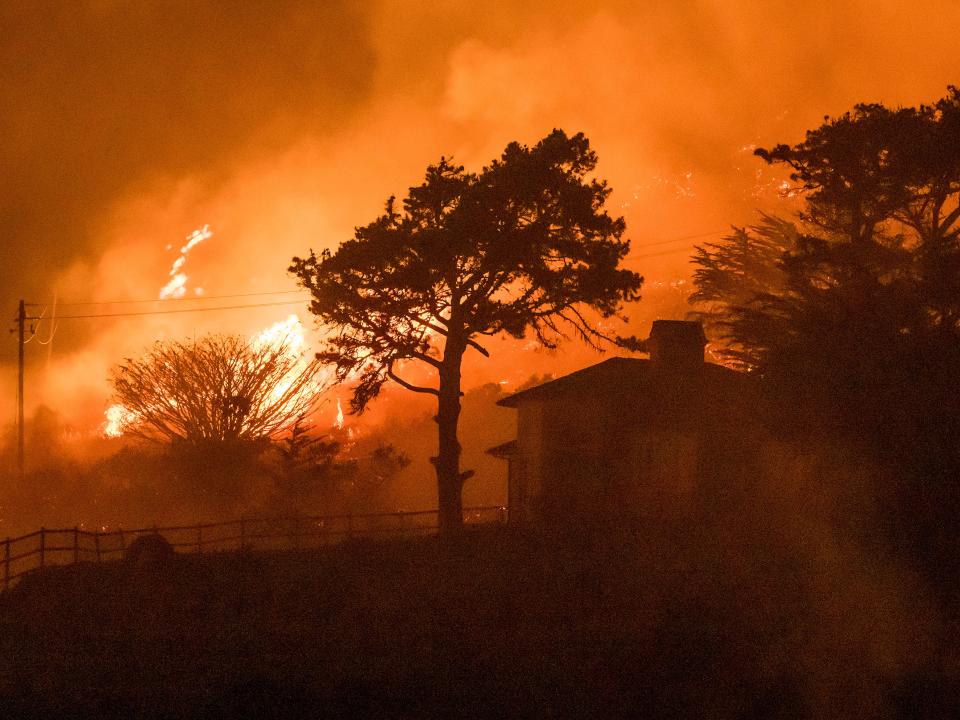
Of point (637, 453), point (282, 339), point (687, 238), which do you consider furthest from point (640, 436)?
point (687, 238)

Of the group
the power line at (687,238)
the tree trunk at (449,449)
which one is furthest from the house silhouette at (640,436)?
the power line at (687,238)

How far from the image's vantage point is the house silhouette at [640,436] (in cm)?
3372

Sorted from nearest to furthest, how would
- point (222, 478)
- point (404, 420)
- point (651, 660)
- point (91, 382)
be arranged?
point (651, 660) < point (222, 478) < point (404, 420) < point (91, 382)

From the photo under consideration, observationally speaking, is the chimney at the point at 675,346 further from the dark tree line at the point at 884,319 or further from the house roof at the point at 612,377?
the dark tree line at the point at 884,319

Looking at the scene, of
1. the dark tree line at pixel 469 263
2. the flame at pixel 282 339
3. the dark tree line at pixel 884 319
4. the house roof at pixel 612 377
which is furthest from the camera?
the flame at pixel 282 339

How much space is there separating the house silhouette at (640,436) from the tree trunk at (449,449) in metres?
3.81

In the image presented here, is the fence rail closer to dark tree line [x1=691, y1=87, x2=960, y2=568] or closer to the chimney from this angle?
the chimney

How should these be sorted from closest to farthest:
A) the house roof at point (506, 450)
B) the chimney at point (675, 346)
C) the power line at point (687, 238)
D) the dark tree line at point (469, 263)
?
the dark tree line at point (469, 263) → the chimney at point (675, 346) → the house roof at point (506, 450) → the power line at point (687, 238)

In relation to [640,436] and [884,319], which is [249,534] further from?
[884,319]

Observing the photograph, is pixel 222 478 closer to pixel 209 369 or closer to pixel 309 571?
pixel 209 369

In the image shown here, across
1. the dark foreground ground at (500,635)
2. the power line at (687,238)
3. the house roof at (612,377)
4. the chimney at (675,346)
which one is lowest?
the dark foreground ground at (500,635)

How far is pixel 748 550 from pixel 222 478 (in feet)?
103

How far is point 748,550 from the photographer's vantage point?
82.3ft

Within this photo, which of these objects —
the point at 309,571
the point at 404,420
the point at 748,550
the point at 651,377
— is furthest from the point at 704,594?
the point at 404,420
